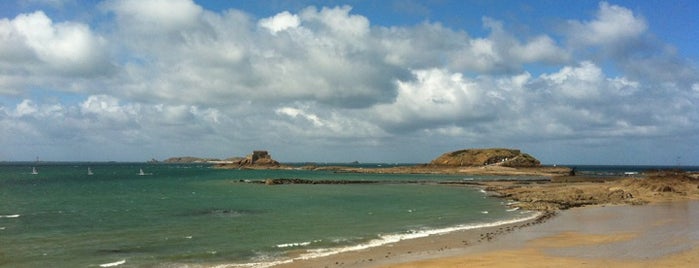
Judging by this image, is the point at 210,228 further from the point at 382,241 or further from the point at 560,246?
the point at 560,246

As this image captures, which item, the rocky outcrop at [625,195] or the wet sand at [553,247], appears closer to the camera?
the wet sand at [553,247]

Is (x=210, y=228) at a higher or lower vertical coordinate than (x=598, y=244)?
lower

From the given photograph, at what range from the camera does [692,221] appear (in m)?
34.6

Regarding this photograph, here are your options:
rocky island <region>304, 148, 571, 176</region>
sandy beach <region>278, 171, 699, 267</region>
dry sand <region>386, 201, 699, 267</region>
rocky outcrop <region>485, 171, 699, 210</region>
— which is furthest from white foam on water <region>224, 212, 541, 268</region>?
rocky island <region>304, 148, 571, 176</region>

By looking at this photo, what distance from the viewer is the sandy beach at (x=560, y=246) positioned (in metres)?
21.4

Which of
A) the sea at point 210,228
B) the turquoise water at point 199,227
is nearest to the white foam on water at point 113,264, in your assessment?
the sea at point 210,228

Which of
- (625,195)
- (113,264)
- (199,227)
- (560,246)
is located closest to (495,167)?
(625,195)

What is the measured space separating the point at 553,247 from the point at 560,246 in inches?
21.7

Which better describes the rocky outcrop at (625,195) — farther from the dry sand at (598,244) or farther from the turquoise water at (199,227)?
the dry sand at (598,244)

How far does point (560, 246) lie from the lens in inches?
1015

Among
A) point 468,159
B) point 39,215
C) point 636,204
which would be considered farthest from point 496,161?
point 39,215

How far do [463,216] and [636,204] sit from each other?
20.3m

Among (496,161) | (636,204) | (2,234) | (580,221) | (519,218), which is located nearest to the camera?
(2,234)

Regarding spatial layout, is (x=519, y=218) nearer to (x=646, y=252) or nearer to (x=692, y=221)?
(x=692, y=221)
